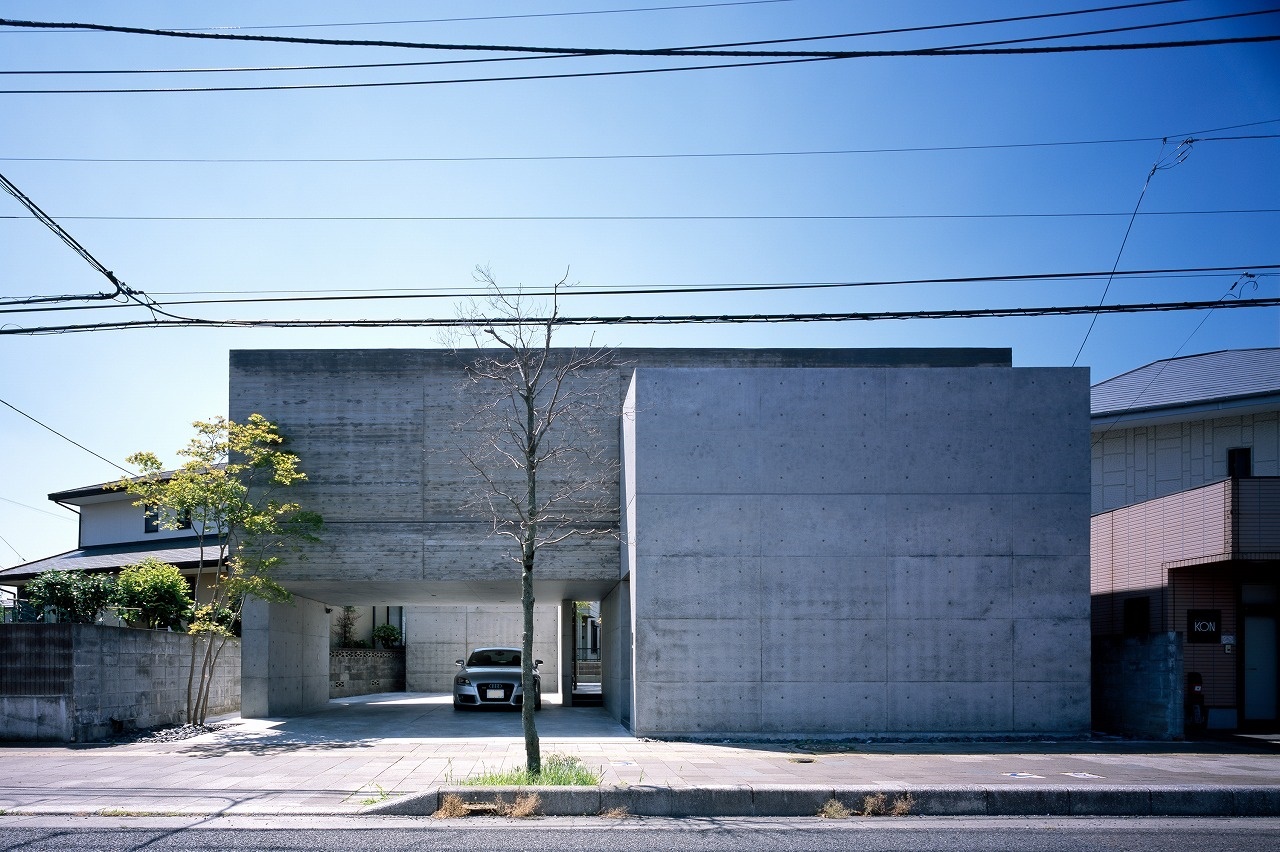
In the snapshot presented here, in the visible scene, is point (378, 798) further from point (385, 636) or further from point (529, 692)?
point (385, 636)

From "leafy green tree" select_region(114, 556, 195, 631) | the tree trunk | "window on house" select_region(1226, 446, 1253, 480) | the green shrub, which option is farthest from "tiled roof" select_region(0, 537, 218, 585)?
"window on house" select_region(1226, 446, 1253, 480)

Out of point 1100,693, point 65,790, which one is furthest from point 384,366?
point 1100,693

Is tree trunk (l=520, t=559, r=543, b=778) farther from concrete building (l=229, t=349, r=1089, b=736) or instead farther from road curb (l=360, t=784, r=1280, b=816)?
concrete building (l=229, t=349, r=1089, b=736)

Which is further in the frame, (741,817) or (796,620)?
(796,620)

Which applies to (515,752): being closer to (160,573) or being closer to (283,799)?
(283,799)

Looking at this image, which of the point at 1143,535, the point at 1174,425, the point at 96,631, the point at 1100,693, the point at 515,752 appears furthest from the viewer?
the point at 1174,425

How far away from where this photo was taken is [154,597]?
17.8 metres

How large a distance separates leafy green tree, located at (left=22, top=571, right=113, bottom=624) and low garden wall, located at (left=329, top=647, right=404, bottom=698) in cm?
1394

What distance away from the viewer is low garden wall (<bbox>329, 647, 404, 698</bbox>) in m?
29.8

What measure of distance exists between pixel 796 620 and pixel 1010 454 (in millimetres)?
4249

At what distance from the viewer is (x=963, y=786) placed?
10070mm

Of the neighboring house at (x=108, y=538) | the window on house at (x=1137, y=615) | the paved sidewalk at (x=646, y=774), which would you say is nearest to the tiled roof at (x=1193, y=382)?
the window on house at (x=1137, y=615)

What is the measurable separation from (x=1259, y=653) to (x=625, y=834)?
14.6 meters

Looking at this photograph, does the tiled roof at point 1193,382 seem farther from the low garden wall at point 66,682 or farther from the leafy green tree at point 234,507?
the low garden wall at point 66,682
